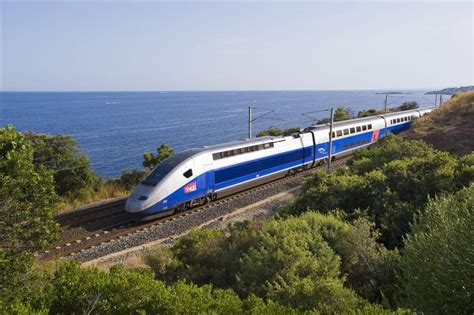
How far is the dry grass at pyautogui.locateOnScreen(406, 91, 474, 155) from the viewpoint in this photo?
28.3m

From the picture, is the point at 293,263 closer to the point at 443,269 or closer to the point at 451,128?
the point at 443,269

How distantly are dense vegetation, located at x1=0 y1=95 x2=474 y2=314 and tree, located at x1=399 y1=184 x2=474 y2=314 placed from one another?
2 cm

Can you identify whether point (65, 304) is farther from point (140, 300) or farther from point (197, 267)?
point (197, 267)

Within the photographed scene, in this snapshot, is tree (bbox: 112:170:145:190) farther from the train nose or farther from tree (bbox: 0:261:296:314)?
tree (bbox: 0:261:296:314)

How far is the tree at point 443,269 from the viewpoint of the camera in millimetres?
6844

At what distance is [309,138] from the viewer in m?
29.6

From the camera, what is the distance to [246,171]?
78.6 ft

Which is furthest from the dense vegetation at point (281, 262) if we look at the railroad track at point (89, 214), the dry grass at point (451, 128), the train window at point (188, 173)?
the dry grass at point (451, 128)

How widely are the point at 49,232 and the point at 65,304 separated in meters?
1.59

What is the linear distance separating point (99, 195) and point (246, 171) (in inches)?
397

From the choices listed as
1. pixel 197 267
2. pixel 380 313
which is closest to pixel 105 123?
pixel 197 267

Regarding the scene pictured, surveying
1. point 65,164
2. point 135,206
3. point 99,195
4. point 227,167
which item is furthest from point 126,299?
point 65,164

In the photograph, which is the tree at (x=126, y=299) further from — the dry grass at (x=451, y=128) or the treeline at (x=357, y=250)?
the dry grass at (x=451, y=128)

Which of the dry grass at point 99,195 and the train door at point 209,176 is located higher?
the train door at point 209,176
